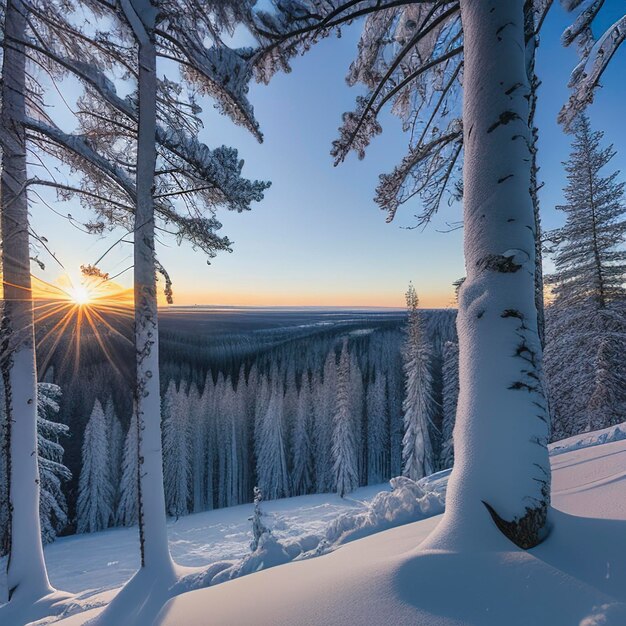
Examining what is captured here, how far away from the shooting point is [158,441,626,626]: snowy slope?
1.28 m

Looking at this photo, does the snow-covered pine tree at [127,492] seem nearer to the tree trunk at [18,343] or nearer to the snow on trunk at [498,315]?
the tree trunk at [18,343]

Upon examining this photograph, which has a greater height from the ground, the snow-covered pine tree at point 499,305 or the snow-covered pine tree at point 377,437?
the snow-covered pine tree at point 499,305

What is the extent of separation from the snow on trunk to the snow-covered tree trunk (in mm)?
3741

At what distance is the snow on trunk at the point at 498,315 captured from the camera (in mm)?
1797

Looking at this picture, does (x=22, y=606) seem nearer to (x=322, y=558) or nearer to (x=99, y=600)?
(x=99, y=600)

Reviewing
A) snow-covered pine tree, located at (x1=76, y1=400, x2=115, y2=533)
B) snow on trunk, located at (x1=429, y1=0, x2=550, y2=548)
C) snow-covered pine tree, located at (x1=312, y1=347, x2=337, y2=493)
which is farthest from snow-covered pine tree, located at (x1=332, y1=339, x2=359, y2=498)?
snow on trunk, located at (x1=429, y1=0, x2=550, y2=548)

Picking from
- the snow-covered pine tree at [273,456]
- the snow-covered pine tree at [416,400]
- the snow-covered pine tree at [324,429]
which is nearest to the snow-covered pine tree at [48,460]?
the snow-covered pine tree at [416,400]

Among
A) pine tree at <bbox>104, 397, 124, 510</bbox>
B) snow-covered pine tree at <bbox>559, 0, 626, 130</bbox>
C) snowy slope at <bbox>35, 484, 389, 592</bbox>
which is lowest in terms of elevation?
snowy slope at <bbox>35, 484, 389, 592</bbox>

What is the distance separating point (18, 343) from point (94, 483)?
97.9ft

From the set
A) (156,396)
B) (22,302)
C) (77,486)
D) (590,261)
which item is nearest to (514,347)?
(156,396)

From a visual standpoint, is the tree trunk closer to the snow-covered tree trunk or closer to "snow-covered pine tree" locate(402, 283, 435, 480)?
the snow-covered tree trunk

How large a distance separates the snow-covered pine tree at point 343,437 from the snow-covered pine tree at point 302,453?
19.5 ft

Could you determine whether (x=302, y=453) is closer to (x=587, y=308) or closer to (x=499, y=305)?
(x=587, y=308)

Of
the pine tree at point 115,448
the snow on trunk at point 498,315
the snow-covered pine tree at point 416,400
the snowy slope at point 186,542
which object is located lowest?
the snowy slope at point 186,542
